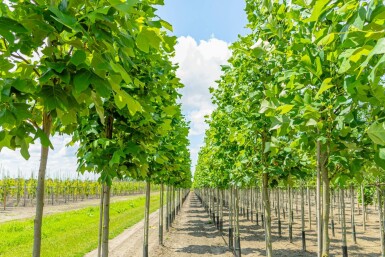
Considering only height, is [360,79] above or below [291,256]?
above

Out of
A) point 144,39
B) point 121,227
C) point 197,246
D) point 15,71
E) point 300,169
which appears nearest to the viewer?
point 144,39

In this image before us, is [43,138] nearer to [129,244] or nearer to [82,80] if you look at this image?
[82,80]

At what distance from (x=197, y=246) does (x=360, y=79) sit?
14.4 meters

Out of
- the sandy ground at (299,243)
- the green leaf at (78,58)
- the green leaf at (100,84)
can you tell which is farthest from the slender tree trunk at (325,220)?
the sandy ground at (299,243)

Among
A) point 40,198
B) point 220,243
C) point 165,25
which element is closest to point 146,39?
point 165,25

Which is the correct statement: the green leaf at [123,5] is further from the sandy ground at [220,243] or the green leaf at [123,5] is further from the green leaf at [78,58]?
the sandy ground at [220,243]

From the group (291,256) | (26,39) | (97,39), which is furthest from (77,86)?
(291,256)

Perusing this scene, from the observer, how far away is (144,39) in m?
1.73

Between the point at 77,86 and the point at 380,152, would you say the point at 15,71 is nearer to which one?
the point at 77,86

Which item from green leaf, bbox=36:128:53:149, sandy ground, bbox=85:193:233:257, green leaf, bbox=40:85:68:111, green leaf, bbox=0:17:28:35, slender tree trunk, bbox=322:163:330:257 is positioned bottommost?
sandy ground, bbox=85:193:233:257

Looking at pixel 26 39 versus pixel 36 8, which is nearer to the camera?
pixel 36 8

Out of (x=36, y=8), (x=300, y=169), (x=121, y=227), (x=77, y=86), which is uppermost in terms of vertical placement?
(x=36, y=8)

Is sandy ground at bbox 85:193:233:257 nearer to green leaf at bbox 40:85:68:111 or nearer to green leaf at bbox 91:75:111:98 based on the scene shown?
green leaf at bbox 40:85:68:111

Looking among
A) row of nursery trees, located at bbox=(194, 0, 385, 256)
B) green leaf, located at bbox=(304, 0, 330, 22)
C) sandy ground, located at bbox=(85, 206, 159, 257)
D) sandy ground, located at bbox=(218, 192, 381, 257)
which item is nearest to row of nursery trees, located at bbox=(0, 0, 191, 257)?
green leaf, located at bbox=(304, 0, 330, 22)
